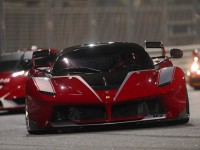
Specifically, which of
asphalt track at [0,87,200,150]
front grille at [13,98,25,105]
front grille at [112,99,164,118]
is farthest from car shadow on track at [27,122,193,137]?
front grille at [13,98,25,105]

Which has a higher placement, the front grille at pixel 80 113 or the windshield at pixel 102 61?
the windshield at pixel 102 61

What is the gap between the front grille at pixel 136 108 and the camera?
10527mm

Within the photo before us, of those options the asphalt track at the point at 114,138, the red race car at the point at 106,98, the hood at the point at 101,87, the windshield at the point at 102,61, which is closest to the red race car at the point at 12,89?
the windshield at the point at 102,61

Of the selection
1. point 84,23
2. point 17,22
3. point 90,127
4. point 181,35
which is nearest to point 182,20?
point 181,35

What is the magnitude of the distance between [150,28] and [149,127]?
1547 cm

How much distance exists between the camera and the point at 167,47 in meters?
26.1

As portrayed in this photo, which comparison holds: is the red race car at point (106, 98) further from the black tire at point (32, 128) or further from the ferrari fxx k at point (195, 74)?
the ferrari fxx k at point (195, 74)

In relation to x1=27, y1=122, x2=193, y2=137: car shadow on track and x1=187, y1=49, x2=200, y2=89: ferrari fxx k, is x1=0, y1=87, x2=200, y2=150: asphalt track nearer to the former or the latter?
x1=27, y1=122, x2=193, y2=137: car shadow on track

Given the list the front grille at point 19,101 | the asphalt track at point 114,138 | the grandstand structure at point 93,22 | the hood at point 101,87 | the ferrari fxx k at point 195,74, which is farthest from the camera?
the grandstand structure at point 93,22

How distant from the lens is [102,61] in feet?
39.3

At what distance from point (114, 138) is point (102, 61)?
2380mm

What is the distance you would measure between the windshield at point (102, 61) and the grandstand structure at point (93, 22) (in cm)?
1103

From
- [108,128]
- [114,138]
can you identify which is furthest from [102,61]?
[114,138]

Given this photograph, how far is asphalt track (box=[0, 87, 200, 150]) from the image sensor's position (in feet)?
29.5
